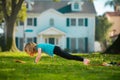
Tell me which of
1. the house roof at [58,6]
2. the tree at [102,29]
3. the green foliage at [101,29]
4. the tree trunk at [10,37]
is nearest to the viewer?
the tree trunk at [10,37]

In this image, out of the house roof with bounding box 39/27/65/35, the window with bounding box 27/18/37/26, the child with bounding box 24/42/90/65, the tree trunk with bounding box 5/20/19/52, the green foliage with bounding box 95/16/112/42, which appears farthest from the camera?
the green foliage with bounding box 95/16/112/42

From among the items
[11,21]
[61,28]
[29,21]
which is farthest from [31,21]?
[11,21]

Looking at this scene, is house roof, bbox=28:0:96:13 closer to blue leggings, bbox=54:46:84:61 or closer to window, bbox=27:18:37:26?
window, bbox=27:18:37:26

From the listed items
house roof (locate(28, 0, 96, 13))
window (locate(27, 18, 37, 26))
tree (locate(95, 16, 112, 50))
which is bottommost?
tree (locate(95, 16, 112, 50))

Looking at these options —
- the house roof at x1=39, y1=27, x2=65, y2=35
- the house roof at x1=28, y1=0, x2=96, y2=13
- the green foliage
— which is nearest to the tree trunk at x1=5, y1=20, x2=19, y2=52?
the house roof at x1=39, y1=27, x2=65, y2=35

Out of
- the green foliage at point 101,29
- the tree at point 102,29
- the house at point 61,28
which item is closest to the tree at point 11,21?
the house at point 61,28

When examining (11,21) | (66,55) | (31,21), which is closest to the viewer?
(66,55)

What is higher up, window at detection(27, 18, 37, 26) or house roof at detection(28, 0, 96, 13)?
house roof at detection(28, 0, 96, 13)

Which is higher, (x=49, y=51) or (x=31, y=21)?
(x=31, y=21)

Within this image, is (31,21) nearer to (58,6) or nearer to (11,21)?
(58,6)

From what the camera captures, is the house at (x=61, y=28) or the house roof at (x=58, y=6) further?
the house roof at (x=58, y=6)

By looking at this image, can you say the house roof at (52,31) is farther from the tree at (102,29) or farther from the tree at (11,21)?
the tree at (11,21)

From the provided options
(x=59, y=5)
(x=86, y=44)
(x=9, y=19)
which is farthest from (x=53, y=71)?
(x=59, y=5)

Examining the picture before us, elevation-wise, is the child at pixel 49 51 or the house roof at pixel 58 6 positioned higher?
the house roof at pixel 58 6
